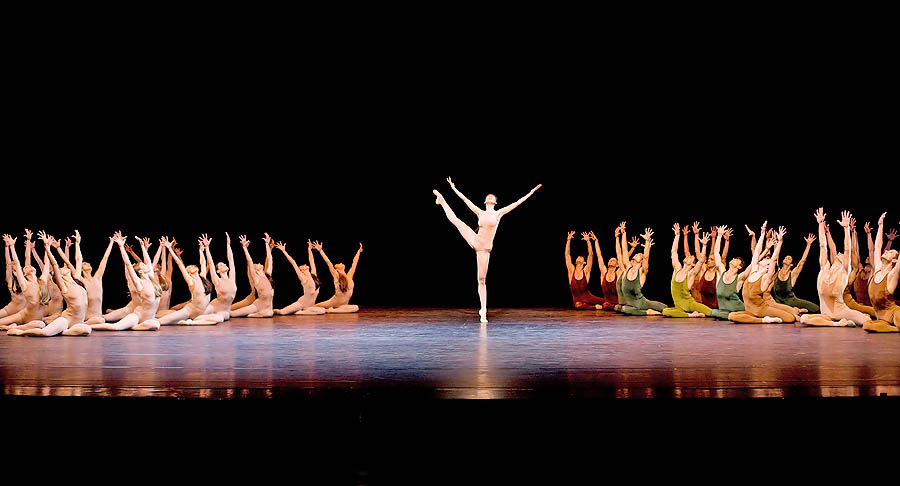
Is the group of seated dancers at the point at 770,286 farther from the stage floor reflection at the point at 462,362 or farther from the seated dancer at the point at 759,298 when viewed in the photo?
the stage floor reflection at the point at 462,362

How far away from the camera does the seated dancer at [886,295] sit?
6.86m

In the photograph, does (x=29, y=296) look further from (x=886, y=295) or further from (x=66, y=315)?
(x=886, y=295)

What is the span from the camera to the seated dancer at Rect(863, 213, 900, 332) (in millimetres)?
6859

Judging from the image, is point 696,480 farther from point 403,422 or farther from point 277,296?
point 277,296

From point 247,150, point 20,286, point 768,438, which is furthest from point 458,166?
point 768,438

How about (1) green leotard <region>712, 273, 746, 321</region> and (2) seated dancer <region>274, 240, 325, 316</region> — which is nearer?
(1) green leotard <region>712, 273, 746, 321</region>

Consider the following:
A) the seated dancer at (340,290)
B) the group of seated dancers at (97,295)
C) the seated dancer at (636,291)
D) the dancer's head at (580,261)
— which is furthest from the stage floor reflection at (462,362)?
the dancer's head at (580,261)

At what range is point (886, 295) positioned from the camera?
7.00 m

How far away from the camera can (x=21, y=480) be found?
10.8 feet

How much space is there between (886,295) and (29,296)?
7.50 metres

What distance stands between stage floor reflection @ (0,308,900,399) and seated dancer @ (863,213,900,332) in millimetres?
229

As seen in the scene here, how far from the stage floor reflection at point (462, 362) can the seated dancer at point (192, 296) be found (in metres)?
0.45

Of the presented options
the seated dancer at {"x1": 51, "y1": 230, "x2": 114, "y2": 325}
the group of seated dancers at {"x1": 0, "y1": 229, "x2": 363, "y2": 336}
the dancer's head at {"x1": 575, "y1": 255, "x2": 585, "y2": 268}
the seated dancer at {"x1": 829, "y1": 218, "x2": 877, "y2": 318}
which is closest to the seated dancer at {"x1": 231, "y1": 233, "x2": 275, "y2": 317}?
the group of seated dancers at {"x1": 0, "y1": 229, "x2": 363, "y2": 336}

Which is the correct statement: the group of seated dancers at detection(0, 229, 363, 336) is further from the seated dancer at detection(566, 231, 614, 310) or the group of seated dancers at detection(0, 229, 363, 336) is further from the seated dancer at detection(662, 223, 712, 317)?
the seated dancer at detection(662, 223, 712, 317)
